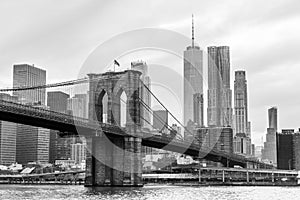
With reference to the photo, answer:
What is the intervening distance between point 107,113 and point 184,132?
3970 centimetres

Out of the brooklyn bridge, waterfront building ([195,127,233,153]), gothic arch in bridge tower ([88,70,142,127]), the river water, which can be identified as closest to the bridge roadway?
the brooklyn bridge

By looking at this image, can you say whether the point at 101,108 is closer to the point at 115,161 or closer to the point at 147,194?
the point at 115,161

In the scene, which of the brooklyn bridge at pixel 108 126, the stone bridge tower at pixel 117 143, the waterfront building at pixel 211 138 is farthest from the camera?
the waterfront building at pixel 211 138

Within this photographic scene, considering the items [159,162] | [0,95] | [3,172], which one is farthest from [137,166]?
[3,172]

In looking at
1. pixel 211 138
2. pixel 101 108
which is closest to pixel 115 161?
pixel 101 108

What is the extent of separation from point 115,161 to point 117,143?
7.53 ft

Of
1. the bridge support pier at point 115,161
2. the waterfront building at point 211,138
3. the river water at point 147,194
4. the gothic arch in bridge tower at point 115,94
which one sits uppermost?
the gothic arch in bridge tower at point 115,94

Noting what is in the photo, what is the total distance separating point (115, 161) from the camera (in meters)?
70.9

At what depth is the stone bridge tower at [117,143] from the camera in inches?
2783

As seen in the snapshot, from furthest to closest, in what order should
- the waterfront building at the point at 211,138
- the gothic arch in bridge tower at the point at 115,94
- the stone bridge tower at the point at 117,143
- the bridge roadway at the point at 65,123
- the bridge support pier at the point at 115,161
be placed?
the waterfront building at the point at 211,138, the gothic arch in bridge tower at the point at 115,94, the stone bridge tower at the point at 117,143, the bridge support pier at the point at 115,161, the bridge roadway at the point at 65,123

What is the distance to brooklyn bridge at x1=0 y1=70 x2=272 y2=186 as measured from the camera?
64062mm

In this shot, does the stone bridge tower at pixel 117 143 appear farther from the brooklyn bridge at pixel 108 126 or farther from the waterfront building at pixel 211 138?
the waterfront building at pixel 211 138

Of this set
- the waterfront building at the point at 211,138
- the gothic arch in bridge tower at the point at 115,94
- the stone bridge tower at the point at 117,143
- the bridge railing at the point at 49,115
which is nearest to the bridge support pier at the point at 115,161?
the stone bridge tower at the point at 117,143

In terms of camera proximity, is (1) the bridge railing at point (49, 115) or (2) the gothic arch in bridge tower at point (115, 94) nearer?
(1) the bridge railing at point (49, 115)
